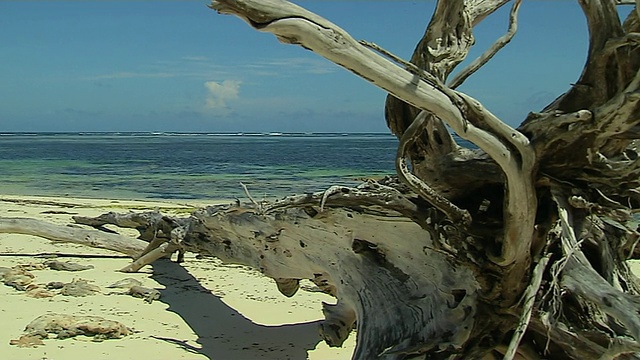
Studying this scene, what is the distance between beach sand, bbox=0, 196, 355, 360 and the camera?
13.8 feet

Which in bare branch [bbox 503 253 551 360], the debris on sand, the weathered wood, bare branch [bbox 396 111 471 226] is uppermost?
bare branch [bbox 396 111 471 226]

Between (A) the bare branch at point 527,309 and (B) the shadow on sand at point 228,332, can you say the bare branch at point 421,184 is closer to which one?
(A) the bare branch at point 527,309

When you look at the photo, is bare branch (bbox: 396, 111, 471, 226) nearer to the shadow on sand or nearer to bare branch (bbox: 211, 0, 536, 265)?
bare branch (bbox: 211, 0, 536, 265)

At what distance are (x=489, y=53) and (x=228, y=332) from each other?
2793 mm


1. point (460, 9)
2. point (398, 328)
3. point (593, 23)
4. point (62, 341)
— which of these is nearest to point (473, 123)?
point (593, 23)

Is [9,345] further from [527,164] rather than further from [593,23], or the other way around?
[593,23]

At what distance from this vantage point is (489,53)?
9.97 feet

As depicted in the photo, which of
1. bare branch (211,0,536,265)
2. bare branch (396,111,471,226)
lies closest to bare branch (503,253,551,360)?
bare branch (211,0,536,265)

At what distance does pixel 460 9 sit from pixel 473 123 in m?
0.83

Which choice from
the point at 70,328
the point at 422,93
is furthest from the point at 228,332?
the point at 422,93

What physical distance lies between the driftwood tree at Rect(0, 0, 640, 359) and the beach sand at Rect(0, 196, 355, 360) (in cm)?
120

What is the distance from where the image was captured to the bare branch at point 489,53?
2994 millimetres

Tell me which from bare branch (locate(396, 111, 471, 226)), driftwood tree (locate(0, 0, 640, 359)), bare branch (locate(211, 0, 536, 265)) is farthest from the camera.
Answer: bare branch (locate(396, 111, 471, 226))

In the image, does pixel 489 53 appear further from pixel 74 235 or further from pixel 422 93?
pixel 74 235
